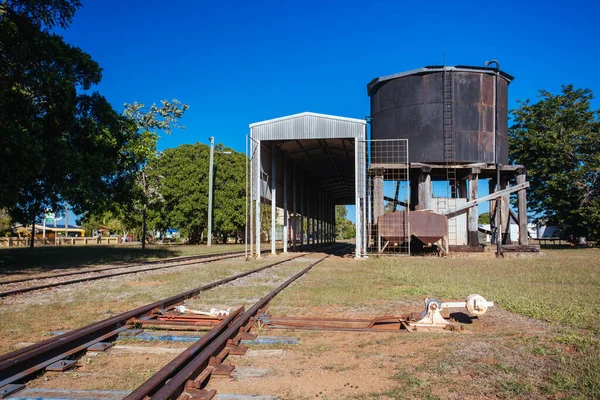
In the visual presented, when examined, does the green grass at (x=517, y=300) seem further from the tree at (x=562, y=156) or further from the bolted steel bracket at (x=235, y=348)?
the tree at (x=562, y=156)

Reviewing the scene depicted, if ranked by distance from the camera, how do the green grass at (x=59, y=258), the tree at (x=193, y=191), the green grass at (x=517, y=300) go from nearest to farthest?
the green grass at (x=517, y=300), the green grass at (x=59, y=258), the tree at (x=193, y=191)

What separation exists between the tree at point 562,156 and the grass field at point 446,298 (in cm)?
1972

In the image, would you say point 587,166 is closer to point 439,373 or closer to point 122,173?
point 122,173

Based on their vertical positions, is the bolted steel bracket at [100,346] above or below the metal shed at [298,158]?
below

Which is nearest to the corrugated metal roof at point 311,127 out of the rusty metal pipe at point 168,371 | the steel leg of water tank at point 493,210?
the steel leg of water tank at point 493,210

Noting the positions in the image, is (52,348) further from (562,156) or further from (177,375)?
(562,156)

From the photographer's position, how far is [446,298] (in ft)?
28.5

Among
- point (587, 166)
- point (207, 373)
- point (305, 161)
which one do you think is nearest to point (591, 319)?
point (207, 373)

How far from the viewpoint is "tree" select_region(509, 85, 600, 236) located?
30812mm

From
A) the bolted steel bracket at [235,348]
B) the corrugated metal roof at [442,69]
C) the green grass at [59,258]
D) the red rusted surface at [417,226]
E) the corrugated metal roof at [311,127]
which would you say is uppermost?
the corrugated metal roof at [442,69]

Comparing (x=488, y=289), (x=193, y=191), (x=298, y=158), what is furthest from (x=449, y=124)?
(x=193, y=191)

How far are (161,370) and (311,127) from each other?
1908cm

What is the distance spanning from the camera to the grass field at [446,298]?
3.98 metres

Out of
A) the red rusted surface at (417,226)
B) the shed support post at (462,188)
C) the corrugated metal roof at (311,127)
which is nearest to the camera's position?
the red rusted surface at (417,226)
